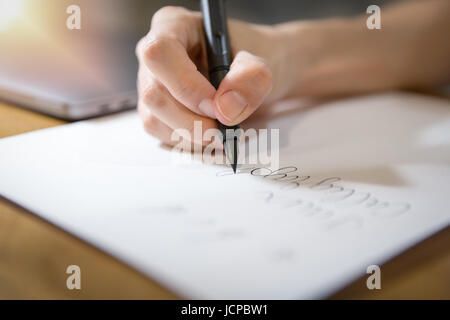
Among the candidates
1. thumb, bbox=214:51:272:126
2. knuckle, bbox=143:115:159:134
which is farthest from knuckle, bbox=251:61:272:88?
knuckle, bbox=143:115:159:134

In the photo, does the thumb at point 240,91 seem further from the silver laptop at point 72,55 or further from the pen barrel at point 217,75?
the silver laptop at point 72,55

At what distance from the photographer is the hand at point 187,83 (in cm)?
33

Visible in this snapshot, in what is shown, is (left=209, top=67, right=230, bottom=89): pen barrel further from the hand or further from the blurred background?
the blurred background

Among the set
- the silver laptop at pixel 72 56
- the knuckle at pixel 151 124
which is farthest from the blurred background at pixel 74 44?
the knuckle at pixel 151 124

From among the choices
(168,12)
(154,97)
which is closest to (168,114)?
(154,97)

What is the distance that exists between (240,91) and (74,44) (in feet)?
0.86

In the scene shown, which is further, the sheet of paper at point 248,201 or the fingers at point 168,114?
the fingers at point 168,114

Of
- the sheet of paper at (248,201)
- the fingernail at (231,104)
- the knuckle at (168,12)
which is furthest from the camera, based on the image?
the knuckle at (168,12)

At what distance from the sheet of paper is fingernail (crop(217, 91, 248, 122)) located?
0.04 m

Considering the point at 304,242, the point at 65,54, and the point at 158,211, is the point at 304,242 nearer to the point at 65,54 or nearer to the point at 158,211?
the point at 158,211

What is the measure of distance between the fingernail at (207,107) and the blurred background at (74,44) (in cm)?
16

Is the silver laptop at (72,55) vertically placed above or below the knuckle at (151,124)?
above

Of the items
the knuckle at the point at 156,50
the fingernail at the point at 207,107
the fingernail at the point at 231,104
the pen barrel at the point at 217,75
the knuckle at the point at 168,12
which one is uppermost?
the knuckle at the point at 168,12
